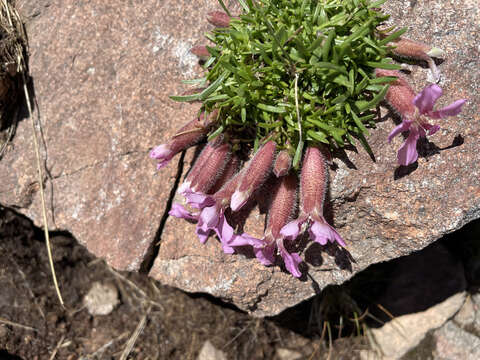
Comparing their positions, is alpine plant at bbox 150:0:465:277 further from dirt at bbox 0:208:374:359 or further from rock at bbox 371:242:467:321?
rock at bbox 371:242:467:321

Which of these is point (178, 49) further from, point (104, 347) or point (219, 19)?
point (104, 347)

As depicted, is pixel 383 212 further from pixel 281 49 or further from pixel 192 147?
pixel 192 147

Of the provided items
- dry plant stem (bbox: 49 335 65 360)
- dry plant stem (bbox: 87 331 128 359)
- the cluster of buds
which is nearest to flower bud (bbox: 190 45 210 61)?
the cluster of buds

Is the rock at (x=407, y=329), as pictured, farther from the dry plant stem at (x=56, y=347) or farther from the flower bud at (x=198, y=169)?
the dry plant stem at (x=56, y=347)

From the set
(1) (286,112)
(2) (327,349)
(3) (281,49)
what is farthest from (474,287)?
(3) (281,49)

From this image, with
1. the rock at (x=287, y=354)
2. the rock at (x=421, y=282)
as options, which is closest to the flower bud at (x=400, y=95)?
the rock at (x=421, y=282)

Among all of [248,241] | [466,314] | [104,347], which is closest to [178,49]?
[248,241]

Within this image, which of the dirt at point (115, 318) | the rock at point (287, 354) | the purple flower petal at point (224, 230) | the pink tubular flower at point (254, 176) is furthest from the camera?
the rock at point (287, 354)
